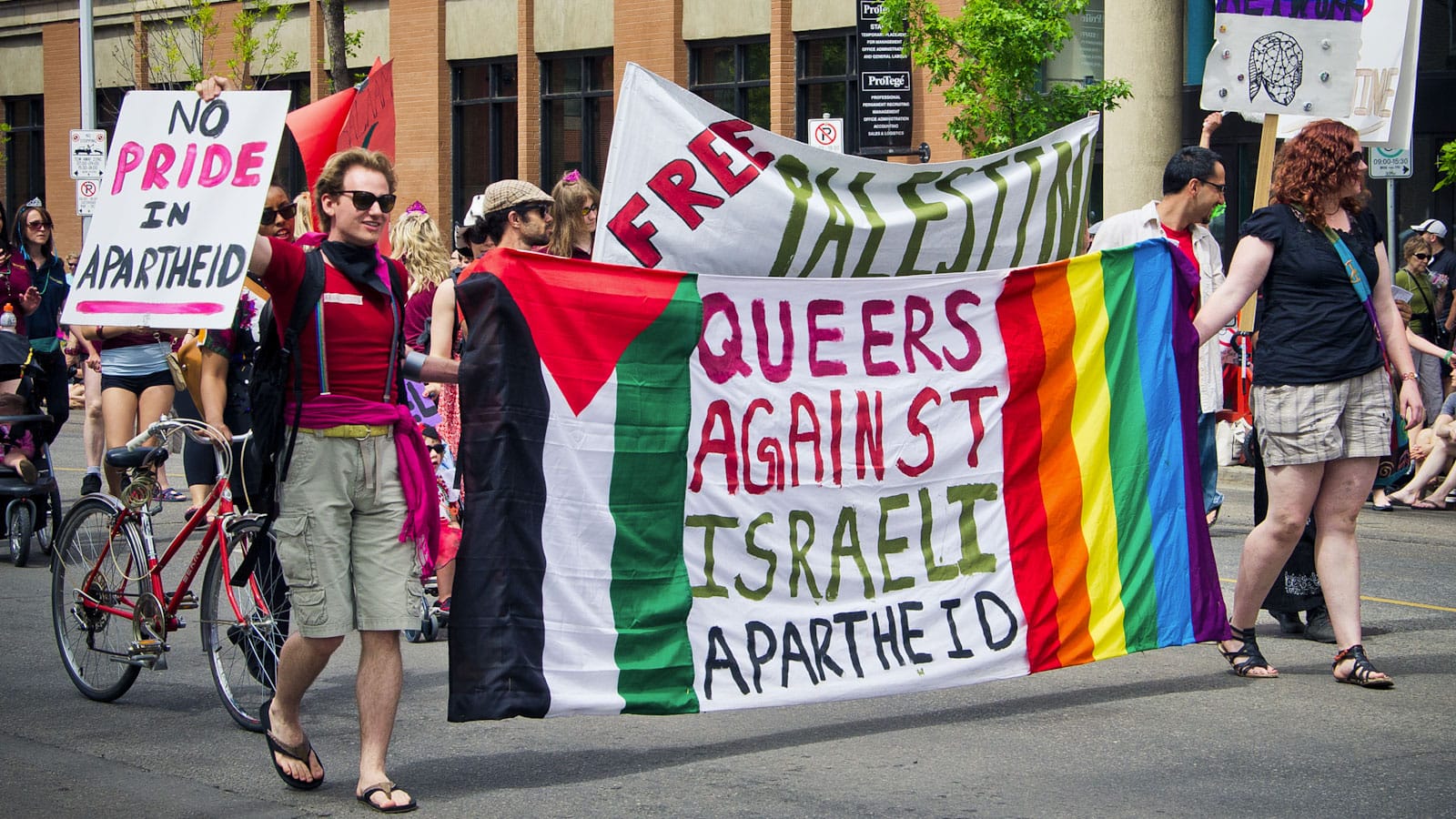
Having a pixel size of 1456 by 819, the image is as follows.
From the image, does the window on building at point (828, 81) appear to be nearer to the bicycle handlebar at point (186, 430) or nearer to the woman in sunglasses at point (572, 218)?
the woman in sunglasses at point (572, 218)

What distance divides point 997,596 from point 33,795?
10.6 feet

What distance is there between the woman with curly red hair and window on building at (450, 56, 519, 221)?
23185 mm

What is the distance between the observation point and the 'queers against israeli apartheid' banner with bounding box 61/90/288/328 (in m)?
5.05

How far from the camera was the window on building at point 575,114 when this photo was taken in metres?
27.8

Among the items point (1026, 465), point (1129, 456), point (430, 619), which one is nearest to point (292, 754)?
point (430, 619)

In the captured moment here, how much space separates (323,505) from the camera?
5137 millimetres

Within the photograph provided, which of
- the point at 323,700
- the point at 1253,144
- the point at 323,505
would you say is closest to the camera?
the point at 323,505

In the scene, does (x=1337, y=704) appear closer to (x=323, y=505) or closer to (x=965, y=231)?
(x=965, y=231)

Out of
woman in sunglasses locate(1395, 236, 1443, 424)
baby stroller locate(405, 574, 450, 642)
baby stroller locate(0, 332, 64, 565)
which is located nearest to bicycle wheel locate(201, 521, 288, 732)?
baby stroller locate(405, 574, 450, 642)

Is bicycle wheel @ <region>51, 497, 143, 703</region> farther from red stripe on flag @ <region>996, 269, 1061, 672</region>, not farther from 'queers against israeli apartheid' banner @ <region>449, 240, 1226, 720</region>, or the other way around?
red stripe on flag @ <region>996, 269, 1061, 672</region>

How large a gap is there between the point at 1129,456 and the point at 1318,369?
787mm

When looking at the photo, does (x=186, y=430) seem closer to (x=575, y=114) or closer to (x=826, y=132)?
(x=826, y=132)

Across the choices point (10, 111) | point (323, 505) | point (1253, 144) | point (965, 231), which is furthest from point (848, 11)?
point (10, 111)

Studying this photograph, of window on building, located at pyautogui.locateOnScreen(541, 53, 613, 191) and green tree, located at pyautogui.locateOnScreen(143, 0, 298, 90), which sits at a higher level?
green tree, located at pyautogui.locateOnScreen(143, 0, 298, 90)
